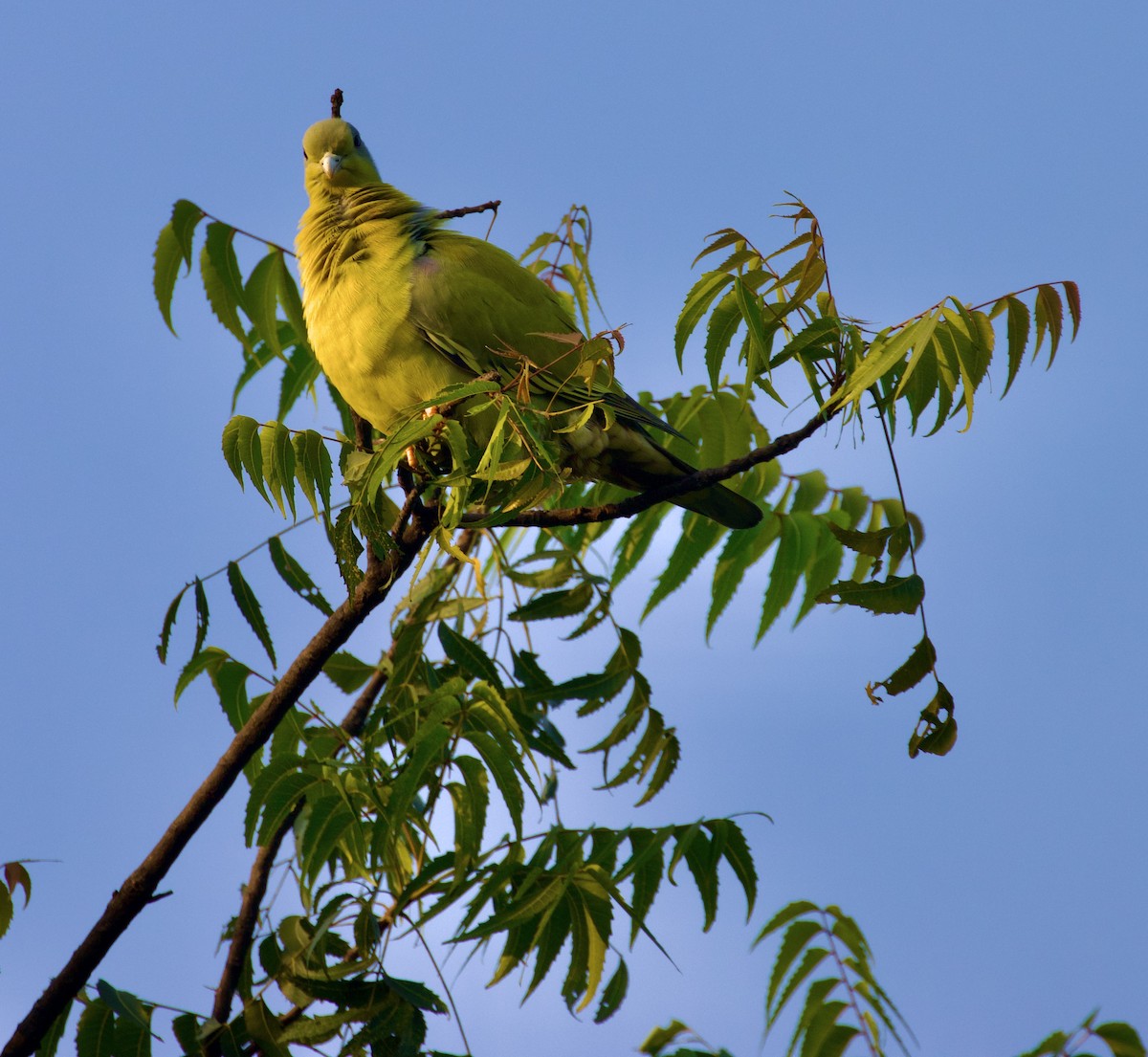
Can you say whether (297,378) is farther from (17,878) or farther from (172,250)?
(17,878)

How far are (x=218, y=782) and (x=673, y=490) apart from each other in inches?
61.2

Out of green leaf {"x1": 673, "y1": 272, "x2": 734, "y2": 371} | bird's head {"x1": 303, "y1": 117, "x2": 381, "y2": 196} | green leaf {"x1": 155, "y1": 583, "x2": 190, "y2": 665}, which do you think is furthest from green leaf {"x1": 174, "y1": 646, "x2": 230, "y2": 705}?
bird's head {"x1": 303, "y1": 117, "x2": 381, "y2": 196}

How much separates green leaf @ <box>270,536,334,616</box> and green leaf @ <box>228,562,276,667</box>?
0.15m

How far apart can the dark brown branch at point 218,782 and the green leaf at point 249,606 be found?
0.48ft

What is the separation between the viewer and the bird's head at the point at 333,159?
4.75 m

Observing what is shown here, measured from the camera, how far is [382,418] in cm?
413

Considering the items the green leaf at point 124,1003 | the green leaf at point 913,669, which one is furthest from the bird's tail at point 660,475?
the green leaf at point 124,1003

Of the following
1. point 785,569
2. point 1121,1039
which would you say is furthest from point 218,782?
point 1121,1039

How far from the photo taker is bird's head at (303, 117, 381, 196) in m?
4.75

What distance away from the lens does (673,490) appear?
3.28m

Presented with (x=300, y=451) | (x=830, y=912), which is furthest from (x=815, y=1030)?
(x=300, y=451)

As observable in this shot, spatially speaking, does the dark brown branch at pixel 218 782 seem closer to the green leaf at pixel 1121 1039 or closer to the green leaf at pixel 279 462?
the green leaf at pixel 279 462

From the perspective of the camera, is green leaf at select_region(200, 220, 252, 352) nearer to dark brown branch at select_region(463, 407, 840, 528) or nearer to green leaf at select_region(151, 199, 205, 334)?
green leaf at select_region(151, 199, 205, 334)

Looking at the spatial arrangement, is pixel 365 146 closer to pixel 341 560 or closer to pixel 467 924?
pixel 341 560
